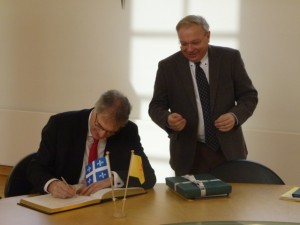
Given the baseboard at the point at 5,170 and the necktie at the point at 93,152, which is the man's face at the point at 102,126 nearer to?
the necktie at the point at 93,152

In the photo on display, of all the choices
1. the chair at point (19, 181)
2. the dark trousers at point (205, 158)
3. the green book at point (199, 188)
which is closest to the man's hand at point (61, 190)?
the chair at point (19, 181)

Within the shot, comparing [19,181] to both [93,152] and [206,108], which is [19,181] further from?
[206,108]

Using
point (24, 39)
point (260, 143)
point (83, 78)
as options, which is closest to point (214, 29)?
point (260, 143)

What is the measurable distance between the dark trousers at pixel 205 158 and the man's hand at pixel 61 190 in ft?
4.14

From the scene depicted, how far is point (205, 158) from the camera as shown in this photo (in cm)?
379

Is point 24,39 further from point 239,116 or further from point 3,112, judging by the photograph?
point 239,116

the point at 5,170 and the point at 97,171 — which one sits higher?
the point at 97,171

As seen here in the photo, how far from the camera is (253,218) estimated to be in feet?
8.05

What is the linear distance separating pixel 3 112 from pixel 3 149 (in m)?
0.45

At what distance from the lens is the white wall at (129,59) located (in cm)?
480

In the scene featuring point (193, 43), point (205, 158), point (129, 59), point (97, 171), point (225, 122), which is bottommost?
point (205, 158)

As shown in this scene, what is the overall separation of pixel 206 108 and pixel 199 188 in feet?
3.45

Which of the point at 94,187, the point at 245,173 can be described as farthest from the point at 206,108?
the point at 94,187

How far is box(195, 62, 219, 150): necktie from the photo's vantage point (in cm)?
371
